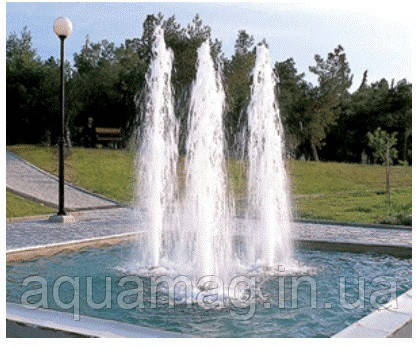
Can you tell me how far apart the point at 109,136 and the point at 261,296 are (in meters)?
20.3

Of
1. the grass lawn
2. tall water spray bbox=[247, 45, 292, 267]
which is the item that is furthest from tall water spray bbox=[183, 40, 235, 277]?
the grass lawn

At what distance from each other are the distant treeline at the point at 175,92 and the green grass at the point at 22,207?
9452 mm

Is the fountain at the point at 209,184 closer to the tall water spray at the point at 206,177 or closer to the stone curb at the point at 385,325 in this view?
the tall water spray at the point at 206,177

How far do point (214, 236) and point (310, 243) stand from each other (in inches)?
98.5

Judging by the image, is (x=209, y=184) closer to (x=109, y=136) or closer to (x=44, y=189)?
(x=44, y=189)

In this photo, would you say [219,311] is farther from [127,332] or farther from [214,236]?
[214,236]

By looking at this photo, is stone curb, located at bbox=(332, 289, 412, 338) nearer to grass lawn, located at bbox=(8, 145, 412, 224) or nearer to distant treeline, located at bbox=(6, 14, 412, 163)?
grass lawn, located at bbox=(8, 145, 412, 224)

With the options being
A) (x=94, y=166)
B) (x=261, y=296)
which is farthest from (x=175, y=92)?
(x=261, y=296)

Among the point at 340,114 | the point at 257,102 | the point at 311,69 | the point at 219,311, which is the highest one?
the point at 311,69

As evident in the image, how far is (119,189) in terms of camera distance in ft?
57.4

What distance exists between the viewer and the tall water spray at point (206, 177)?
729cm

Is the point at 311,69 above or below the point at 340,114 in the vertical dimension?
above

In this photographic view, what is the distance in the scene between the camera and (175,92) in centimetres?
2366
